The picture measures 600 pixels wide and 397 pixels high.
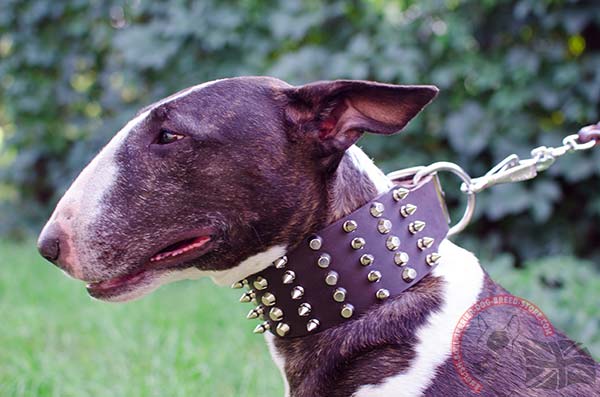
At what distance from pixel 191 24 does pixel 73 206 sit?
3.93 metres

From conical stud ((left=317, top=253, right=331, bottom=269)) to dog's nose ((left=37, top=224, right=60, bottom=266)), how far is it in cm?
55

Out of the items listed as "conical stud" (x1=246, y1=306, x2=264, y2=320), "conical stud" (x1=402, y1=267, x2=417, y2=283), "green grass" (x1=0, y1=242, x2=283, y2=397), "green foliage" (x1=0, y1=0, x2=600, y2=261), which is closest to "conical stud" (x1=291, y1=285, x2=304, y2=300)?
"conical stud" (x1=246, y1=306, x2=264, y2=320)

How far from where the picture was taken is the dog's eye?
1768 mm

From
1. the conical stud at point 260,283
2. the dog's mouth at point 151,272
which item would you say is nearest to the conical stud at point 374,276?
the conical stud at point 260,283

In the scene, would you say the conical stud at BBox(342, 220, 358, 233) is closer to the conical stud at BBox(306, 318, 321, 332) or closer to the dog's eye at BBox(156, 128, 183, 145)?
the conical stud at BBox(306, 318, 321, 332)

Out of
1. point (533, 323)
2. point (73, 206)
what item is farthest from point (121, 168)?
point (533, 323)

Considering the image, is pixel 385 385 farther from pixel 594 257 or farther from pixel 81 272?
pixel 594 257

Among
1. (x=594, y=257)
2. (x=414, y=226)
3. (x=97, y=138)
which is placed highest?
(x=414, y=226)

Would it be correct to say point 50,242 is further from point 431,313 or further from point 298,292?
point 431,313

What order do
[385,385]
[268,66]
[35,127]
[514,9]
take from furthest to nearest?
[35,127] → [268,66] → [514,9] → [385,385]

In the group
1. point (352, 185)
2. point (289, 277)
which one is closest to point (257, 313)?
point (289, 277)

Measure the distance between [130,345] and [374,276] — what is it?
1.86m

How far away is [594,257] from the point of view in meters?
4.66

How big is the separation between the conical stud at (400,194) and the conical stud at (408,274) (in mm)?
153
